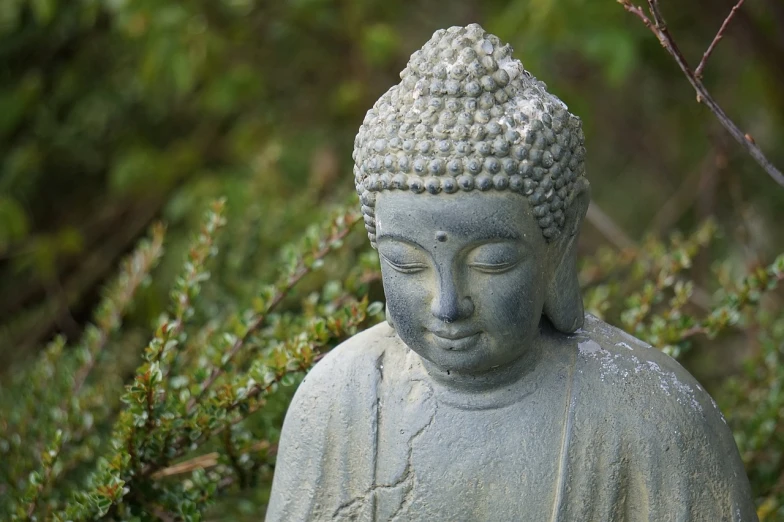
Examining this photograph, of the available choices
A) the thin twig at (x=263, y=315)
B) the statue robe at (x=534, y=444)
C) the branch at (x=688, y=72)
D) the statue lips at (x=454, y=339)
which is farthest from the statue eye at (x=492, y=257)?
the thin twig at (x=263, y=315)

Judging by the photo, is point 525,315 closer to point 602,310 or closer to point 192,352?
point 602,310

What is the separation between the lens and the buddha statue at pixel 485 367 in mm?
1670

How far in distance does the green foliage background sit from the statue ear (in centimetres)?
62

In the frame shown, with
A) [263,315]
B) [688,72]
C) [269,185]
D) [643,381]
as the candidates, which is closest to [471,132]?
[643,381]

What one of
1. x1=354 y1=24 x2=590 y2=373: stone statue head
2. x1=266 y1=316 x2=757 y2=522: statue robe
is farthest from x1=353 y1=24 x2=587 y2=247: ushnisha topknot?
x1=266 y1=316 x2=757 y2=522: statue robe

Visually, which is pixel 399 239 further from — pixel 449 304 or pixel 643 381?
pixel 643 381

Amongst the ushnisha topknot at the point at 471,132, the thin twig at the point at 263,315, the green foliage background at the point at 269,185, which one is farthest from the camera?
the green foliage background at the point at 269,185

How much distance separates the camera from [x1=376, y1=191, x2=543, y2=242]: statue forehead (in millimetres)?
1656

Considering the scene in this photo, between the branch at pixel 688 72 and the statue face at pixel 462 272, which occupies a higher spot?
the branch at pixel 688 72

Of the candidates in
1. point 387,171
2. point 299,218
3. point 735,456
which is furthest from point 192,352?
point 735,456

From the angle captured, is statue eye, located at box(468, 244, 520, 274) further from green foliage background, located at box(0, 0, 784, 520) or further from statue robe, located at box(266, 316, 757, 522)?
green foliage background, located at box(0, 0, 784, 520)

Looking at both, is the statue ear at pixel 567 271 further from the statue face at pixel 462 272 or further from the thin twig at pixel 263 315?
the thin twig at pixel 263 315

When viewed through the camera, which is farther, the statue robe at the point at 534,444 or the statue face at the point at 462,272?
the statue robe at the point at 534,444

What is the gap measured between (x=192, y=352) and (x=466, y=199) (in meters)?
1.67
